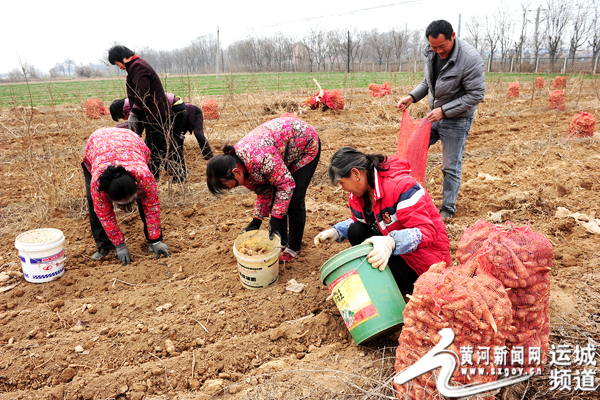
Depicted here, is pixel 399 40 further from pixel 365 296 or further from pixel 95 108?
pixel 365 296

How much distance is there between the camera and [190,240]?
357 centimetres

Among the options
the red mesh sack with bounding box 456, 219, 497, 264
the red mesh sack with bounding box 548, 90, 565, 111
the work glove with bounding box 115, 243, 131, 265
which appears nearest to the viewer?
the red mesh sack with bounding box 456, 219, 497, 264

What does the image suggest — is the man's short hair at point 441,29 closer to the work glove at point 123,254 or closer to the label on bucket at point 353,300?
the label on bucket at point 353,300

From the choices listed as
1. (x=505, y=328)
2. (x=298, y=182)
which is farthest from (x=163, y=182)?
(x=505, y=328)

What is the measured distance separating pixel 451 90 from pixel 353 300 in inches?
97.1

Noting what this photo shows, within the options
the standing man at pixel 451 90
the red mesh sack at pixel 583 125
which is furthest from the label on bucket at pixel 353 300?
the red mesh sack at pixel 583 125

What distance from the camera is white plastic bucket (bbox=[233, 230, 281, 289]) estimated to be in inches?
100

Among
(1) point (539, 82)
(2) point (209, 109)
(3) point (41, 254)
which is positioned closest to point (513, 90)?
(1) point (539, 82)

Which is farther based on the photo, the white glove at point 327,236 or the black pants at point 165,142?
the black pants at point 165,142

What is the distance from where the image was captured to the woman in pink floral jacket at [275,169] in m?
2.40

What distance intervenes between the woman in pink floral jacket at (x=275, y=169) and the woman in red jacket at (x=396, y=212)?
55 centimetres

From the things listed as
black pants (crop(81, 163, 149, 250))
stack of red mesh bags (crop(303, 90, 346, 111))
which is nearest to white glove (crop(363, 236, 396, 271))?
black pants (crop(81, 163, 149, 250))

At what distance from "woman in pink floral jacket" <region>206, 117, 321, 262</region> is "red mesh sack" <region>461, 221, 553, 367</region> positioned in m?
1.36

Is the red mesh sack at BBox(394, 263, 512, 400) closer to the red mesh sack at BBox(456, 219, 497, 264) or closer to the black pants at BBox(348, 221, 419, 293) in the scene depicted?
the red mesh sack at BBox(456, 219, 497, 264)
